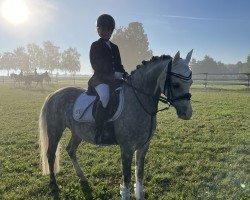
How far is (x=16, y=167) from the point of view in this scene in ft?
28.4

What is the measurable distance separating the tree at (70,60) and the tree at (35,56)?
9484 millimetres

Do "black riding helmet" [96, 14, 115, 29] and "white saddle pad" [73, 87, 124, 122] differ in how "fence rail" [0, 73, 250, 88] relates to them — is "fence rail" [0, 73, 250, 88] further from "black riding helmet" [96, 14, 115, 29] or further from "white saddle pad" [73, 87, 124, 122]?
"black riding helmet" [96, 14, 115, 29]

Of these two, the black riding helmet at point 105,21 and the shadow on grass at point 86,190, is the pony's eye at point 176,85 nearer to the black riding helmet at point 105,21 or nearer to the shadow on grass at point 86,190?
the black riding helmet at point 105,21

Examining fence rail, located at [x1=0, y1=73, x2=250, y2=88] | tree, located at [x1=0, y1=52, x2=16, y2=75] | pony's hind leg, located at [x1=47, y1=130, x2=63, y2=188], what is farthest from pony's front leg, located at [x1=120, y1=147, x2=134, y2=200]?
tree, located at [x1=0, y1=52, x2=16, y2=75]

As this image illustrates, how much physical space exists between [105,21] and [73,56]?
443ft

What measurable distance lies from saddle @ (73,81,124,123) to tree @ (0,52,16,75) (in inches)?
5963

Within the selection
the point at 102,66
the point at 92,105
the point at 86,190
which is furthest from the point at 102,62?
the point at 86,190

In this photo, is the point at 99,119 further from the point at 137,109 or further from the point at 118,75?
the point at 118,75

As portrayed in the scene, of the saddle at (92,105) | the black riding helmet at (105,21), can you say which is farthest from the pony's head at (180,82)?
the black riding helmet at (105,21)

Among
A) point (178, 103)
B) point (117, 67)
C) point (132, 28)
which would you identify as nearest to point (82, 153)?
point (117, 67)

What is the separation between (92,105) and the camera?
646cm

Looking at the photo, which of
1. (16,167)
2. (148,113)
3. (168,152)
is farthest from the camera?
(168,152)

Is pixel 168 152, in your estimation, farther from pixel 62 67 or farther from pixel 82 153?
pixel 62 67

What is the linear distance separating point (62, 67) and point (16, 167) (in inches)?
5021
